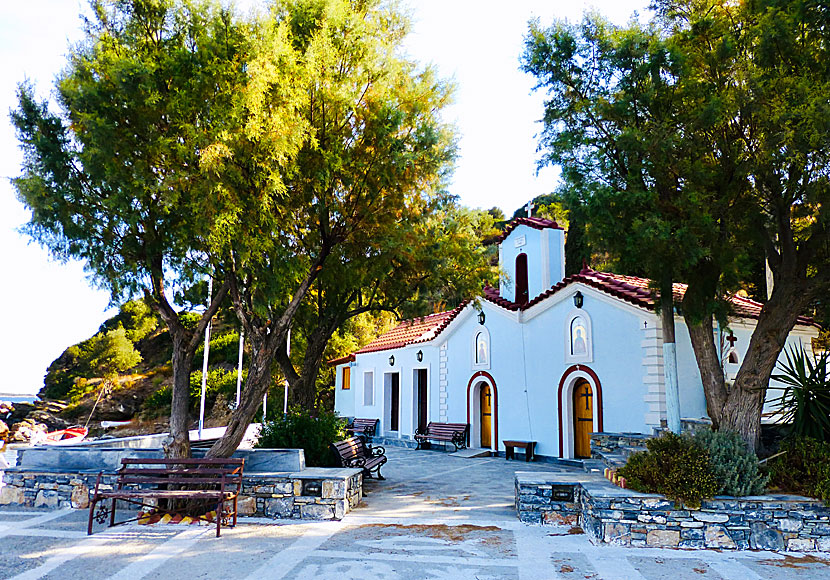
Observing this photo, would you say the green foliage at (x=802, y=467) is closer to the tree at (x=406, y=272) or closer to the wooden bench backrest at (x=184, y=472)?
the tree at (x=406, y=272)

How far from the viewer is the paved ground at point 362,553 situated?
588 centimetres

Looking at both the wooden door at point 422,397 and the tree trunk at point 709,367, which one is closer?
the tree trunk at point 709,367

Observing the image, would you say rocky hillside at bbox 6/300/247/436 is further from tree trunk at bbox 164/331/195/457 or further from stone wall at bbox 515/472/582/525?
stone wall at bbox 515/472/582/525

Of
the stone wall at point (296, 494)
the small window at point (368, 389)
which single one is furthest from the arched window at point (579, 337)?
the small window at point (368, 389)

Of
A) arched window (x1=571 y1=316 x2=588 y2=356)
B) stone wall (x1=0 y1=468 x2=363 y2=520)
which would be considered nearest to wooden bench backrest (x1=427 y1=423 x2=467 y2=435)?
arched window (x1=571 y1=316 x2=588 y2=356)

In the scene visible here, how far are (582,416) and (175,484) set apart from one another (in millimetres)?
9722

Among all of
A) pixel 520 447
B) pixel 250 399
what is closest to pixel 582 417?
pixel 520 447

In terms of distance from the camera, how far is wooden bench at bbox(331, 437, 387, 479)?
9812 millimetres

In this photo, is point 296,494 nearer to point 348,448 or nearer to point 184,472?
point 184,472

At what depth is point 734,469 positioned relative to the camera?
7.38 m

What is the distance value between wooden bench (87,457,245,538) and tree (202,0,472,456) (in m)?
0.57

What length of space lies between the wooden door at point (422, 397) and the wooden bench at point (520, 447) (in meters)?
5.07

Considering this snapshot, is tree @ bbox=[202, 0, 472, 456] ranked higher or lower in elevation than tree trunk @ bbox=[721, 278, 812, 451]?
higher

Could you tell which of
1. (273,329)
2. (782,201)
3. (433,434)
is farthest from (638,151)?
(433,434)
